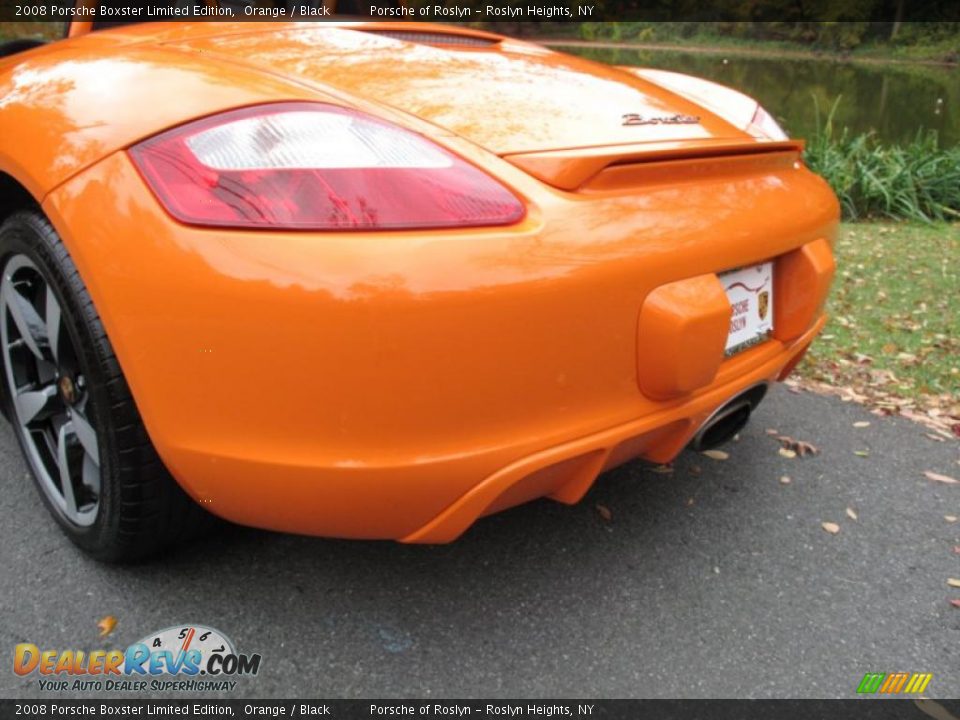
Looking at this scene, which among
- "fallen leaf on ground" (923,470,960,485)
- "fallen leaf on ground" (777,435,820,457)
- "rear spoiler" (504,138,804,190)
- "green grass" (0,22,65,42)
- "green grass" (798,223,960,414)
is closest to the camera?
"rear spoiler" (504,138,804,190)

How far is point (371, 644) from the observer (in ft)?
5.44

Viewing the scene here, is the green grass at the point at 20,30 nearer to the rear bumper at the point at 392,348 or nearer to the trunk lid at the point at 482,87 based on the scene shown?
the trunk lid at the point at 482,87

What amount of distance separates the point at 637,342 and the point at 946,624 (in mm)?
1067

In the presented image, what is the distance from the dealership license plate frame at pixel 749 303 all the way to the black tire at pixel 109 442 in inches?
48.9

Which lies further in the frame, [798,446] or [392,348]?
[798,446]

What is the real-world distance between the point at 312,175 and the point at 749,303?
3.38ft

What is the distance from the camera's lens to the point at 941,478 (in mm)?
2492

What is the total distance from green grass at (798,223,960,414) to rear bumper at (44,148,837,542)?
7.17ft

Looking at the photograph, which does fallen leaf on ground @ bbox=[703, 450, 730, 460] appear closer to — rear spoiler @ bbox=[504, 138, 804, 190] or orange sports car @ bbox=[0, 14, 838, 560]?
orange sports car @ bbox=[0, 14, 838, 560]

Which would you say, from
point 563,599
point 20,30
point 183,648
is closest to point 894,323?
point 563,599

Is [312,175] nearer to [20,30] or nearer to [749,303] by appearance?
[749,303]

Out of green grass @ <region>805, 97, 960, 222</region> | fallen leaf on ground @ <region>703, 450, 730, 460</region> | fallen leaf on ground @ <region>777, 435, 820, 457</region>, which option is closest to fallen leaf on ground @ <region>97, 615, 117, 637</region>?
fallen leaf on ground @ <region>703, 450, 730, 460</region>

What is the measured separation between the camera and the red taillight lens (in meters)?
1.31
